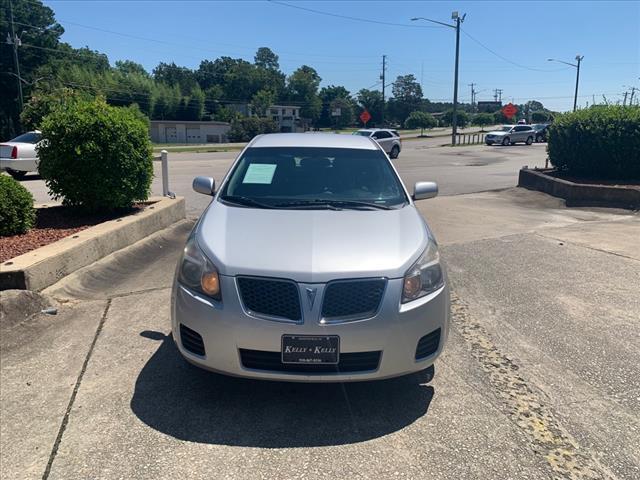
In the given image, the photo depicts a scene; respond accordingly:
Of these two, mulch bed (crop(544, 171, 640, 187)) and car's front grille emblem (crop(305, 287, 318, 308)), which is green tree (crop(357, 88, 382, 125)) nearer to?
mulch bed (crop(544, 171, 640, 187))

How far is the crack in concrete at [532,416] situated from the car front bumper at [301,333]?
77cm

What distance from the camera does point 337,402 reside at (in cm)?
354

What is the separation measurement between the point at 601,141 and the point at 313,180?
33.8ft

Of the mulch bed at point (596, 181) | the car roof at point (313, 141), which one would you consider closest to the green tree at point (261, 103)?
the mulch bed at point (596, 181)

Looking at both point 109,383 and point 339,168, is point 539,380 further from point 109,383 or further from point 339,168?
point 109,383

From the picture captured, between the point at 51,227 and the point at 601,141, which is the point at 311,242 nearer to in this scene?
the point at 51,227

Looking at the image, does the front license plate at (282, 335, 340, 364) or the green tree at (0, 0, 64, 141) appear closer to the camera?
the front license plate at (282, 335, 340, 364)

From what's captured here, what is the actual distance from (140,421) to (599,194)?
1125 centimetres

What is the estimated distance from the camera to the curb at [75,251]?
5.04 meters

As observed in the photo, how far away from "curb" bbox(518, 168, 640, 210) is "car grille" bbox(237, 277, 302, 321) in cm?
1036

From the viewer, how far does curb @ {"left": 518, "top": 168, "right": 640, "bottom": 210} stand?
1120 cm

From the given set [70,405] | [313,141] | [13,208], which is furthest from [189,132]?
[70,405]

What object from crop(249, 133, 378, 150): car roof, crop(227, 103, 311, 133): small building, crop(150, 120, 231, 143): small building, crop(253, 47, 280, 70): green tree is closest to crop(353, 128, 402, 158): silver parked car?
crop(249, 133, 378, 150): car roof

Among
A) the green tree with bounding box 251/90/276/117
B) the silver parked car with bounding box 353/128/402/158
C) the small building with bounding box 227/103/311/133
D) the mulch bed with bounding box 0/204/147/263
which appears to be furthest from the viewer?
the small building with bounding box 227/103/311/133
